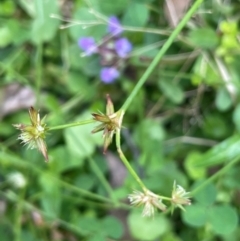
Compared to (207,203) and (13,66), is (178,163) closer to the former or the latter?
(207,203)

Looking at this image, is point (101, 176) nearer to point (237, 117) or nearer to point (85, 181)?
point (85, 181)

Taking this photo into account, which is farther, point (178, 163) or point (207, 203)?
point (178, 163)

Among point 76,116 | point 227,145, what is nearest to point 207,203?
point 227,145

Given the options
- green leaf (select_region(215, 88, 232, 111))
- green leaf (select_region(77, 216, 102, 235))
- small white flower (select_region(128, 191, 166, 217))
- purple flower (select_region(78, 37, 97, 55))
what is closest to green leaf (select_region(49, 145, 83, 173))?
green leaf (select_region(77, 216, 102, 235))

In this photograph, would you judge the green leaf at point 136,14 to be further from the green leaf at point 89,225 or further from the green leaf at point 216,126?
the green leaf at point 89,225

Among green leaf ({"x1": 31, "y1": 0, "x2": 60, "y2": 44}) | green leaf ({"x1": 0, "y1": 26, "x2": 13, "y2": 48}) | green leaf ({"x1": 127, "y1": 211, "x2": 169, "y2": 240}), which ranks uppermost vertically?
green leaf ({"x1": 0, "y1": 26, "x2": 13, "y2": 48})

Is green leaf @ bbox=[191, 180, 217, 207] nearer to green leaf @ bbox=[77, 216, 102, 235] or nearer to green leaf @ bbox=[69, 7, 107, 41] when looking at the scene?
green leaf @ bbox=[77, 216, 102, 235]
